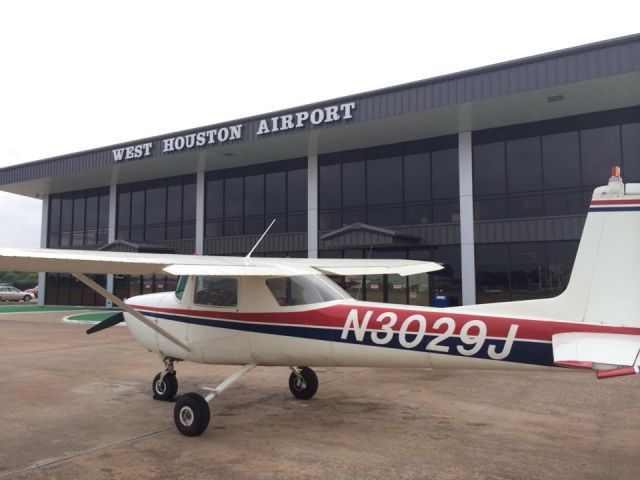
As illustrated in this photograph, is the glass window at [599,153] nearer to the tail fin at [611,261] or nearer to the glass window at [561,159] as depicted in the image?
the glass window at [561,159]

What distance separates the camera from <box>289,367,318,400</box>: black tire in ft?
25.5

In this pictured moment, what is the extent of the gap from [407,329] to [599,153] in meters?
14.1

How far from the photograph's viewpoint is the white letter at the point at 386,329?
578cm

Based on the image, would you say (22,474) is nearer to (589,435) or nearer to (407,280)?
(589,435)

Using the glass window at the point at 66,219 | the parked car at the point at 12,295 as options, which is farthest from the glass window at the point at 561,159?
the parked car at the point at 12,295

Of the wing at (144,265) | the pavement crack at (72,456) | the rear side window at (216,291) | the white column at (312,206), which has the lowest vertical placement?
the pavement crack at (72,456)

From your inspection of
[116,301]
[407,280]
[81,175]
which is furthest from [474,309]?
[81,175]

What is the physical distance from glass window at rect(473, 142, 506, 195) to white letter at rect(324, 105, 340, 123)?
5.42 metres

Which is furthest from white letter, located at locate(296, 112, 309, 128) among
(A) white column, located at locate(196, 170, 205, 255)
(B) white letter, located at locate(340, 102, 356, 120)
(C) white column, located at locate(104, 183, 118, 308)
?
(C) white column, located at locate(104, 183, 118, 308)

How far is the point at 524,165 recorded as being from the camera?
57.8 feet

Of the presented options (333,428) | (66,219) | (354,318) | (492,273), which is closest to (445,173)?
(492,273)

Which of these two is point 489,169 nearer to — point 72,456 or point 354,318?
point 354,318

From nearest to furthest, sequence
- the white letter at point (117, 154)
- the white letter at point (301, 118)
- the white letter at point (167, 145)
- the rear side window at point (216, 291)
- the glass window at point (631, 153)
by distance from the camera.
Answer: the rear side window at point (216, 291) < the glass window at point (631, 153) < the white letter at point (301, 118) < the white letter at point (167, 145) < the white letter at point (117, 154)

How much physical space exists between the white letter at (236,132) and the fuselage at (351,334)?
13263 mm
